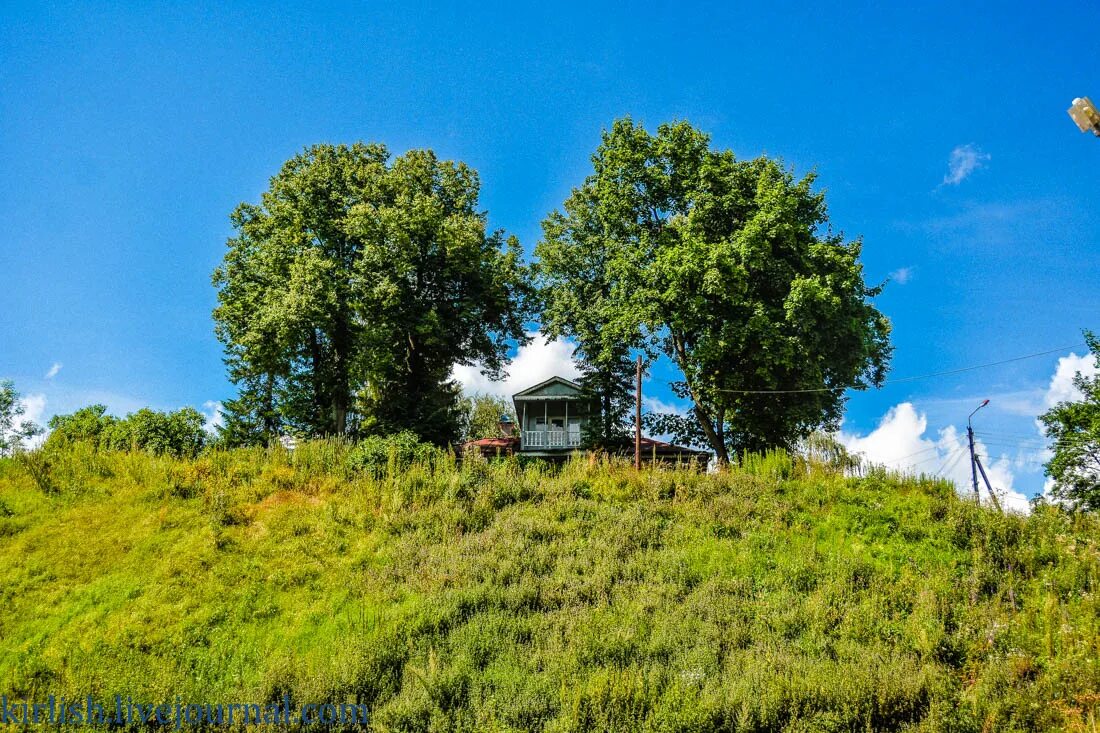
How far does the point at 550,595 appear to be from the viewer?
32.4ft

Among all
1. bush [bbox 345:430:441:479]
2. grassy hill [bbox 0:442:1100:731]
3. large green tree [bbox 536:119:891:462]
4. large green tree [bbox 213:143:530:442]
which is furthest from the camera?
large green tree [bbox 213:143:530:442]

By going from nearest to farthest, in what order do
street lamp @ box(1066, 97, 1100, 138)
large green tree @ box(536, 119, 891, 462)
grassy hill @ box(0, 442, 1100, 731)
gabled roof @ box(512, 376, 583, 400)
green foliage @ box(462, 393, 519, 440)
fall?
street lamp @ box(1066, 97, 1100, 138), grassy hill @ box(0, 442, 1100, 731), large green tree @ box(536, 119, 891, 462), gabled roof @ box(512, 376, 583, 400), green foliage @ box(462, 393, 519, 440)

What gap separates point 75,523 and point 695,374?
1988 centimetres

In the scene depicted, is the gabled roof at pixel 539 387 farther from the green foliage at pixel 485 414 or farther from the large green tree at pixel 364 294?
the green foliage at pixel 485 414

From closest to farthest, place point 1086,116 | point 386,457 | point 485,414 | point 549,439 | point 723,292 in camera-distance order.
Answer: point 1086,116 < point 386,457 < point 723,292 < point 549,439 < point 485,414

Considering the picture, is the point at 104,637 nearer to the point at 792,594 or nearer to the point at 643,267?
the point at 792,594

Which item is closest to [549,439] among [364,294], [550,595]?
[364,294]

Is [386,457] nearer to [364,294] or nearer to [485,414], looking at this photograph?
[364,294]

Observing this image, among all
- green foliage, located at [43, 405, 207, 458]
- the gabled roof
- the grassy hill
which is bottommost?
the grassy hill

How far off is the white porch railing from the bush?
47.2ft

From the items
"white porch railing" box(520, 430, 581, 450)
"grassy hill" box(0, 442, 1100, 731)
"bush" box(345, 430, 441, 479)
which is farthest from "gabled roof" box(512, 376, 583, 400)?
"grassy hill" box(0, 442, 1100, 731)

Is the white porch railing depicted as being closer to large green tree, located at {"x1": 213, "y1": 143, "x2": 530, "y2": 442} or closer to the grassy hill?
large green tree, located at {"x1": 213, "y1": 143, "x2": 530, "y2": 442}

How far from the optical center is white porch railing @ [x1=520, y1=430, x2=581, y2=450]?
3266 centimetres

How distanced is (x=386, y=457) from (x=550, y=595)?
8.34 m
